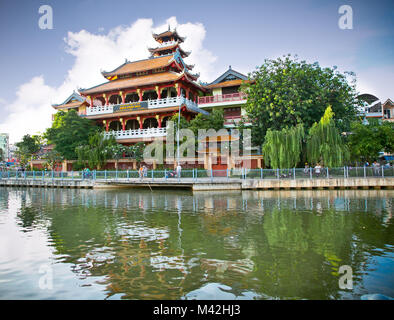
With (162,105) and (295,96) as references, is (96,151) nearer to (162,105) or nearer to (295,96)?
(162,105)

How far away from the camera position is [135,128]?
36.4 meters

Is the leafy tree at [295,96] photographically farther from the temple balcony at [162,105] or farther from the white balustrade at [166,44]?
the white balustrade at [166,44]

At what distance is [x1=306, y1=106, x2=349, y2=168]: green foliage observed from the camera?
21.6 m

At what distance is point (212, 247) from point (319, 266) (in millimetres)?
2565

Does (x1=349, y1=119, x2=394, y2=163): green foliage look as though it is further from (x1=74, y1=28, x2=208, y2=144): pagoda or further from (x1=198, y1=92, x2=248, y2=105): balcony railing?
(x1=74, y1=28, x2=208, y2=144): pagoda

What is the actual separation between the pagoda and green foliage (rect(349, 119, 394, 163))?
1664cm

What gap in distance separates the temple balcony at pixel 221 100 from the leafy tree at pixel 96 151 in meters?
11.4

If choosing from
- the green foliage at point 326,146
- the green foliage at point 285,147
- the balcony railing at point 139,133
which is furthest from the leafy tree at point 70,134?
the green foliage at point 326,146

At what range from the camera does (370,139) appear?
24219 mm

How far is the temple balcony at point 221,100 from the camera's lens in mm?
32266

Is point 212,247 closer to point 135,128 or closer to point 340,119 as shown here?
point 340,119

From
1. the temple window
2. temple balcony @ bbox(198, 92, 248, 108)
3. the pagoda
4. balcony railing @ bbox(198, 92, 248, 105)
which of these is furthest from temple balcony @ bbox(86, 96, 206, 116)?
the temple window
